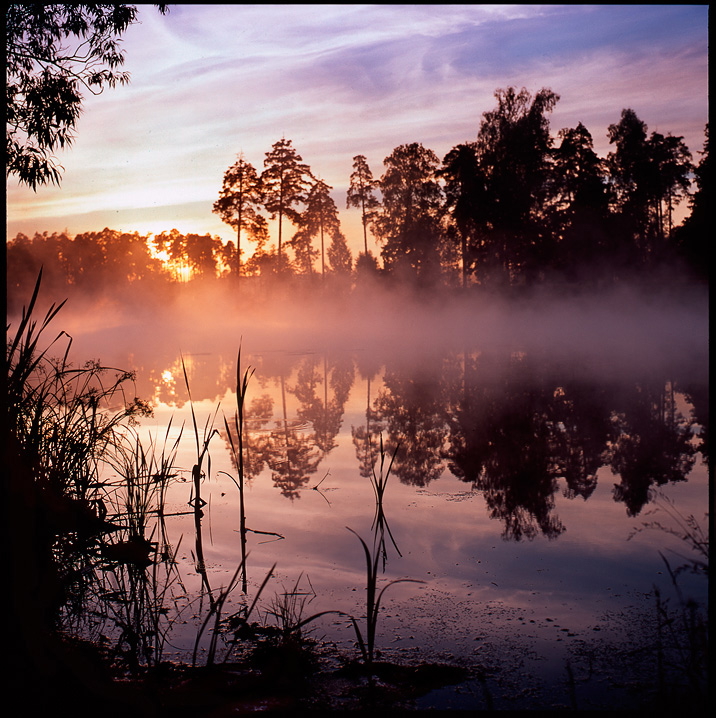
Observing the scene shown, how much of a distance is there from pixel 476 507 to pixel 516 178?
32356mm

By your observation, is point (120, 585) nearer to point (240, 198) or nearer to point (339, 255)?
point (240, 198)

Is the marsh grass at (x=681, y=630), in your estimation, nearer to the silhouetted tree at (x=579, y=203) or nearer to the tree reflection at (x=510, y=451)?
the tree reflection at (x=510, y=451)

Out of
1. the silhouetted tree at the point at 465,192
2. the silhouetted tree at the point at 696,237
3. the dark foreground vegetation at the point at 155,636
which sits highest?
the silhouetted tree at the point at 465,192

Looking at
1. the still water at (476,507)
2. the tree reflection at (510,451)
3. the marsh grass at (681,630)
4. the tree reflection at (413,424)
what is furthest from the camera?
the tree reflection at (413,424)

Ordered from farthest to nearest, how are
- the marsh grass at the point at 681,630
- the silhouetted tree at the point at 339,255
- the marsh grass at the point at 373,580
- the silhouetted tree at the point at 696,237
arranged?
the silhouetted tree at the point at 339,255 < the silhouetted tree at the point at 696,237 < the marsh grass at the point at 373,580 < the marsh grass at the point at 681,630

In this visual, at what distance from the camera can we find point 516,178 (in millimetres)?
35000

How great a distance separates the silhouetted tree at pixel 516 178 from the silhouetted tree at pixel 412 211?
465cm

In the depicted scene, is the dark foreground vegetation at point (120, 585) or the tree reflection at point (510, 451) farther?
the tree reflection at point (510, 451)

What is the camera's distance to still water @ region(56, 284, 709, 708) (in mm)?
3043

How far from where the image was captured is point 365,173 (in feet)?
152

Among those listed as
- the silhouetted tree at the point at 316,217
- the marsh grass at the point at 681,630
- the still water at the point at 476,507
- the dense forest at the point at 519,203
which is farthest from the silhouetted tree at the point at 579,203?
the marsh grass at the point at 681,630

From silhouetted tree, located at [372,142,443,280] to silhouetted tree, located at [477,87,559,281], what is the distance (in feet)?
15.3

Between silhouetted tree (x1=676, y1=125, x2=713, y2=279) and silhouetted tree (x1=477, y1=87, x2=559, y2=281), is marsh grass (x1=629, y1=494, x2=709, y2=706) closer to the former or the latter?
silhouetted tree (x1=676, y1=125, x2=713, y2=279)

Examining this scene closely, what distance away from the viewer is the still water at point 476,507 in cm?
304
